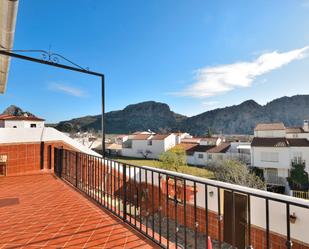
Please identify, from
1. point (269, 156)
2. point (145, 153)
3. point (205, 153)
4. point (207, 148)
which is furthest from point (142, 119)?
point (269, 156)

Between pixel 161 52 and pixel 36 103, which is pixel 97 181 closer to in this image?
pixel 161 52

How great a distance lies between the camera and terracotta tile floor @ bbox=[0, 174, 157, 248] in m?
2.05

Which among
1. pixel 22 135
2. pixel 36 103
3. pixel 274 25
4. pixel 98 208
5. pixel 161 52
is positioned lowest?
pixel 98 208

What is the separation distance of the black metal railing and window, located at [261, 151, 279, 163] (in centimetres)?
1981

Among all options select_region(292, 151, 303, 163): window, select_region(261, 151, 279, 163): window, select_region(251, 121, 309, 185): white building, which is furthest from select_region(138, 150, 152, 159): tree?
select_region(292, 151, 303, 163): window

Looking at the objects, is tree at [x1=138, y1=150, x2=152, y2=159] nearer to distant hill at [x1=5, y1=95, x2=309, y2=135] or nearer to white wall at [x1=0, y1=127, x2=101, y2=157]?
white wall at [x1=0, y1=127, x2=101, y2=157]

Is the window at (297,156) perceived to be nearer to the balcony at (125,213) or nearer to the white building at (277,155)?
the white building at (277,155)

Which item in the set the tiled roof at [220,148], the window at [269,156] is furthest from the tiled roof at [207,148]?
the window at [269,156]

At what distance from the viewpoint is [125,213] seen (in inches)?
102

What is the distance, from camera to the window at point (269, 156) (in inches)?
843

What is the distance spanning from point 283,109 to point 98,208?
90.2m

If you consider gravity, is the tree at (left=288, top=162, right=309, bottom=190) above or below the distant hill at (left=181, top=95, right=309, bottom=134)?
below

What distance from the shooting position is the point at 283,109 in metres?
77.2

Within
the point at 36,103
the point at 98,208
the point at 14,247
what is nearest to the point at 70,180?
Answer: the point at 98,208
